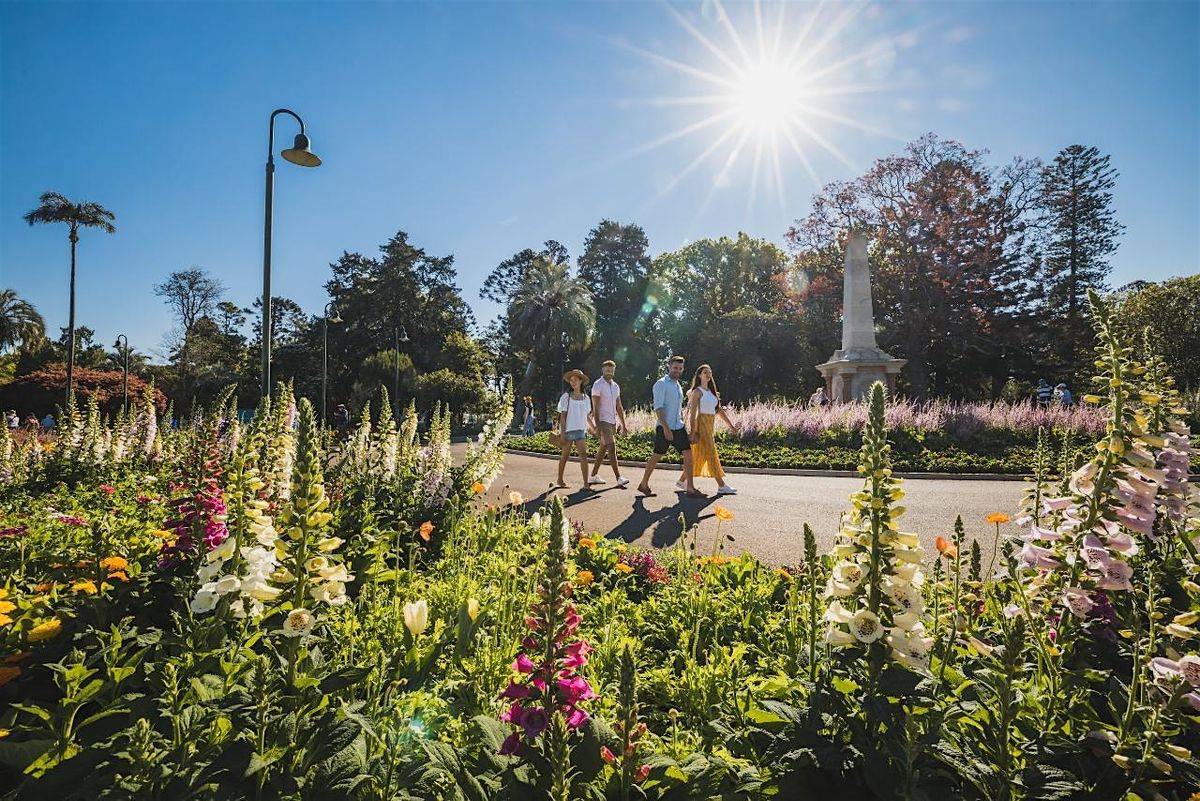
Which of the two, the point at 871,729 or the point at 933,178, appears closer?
the point at 871,729

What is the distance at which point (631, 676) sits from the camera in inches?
48.6

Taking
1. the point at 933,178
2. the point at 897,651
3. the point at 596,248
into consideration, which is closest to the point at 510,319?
the point at 596,248

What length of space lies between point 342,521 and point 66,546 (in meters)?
1.74

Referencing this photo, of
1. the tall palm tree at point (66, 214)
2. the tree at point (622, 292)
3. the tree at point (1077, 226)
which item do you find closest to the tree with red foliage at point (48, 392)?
the tall palm tree at point (66, 214)

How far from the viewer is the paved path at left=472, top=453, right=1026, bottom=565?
646cm

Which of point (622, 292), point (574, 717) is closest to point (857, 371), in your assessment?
point (574, 717)

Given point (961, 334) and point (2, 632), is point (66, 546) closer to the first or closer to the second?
point (2, 632)

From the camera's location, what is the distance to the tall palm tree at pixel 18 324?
139 ft

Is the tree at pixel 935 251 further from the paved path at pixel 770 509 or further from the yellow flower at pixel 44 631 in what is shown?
the yellow flower at pixel 44 631

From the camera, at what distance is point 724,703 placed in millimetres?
2566

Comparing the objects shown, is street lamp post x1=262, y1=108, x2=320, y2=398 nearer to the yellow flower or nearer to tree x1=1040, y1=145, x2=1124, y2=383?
the yellow flower

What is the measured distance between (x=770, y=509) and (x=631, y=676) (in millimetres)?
7541

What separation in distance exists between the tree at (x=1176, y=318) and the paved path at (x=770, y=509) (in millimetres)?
34758

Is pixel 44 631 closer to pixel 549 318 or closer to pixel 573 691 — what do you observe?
pixel 573 691
